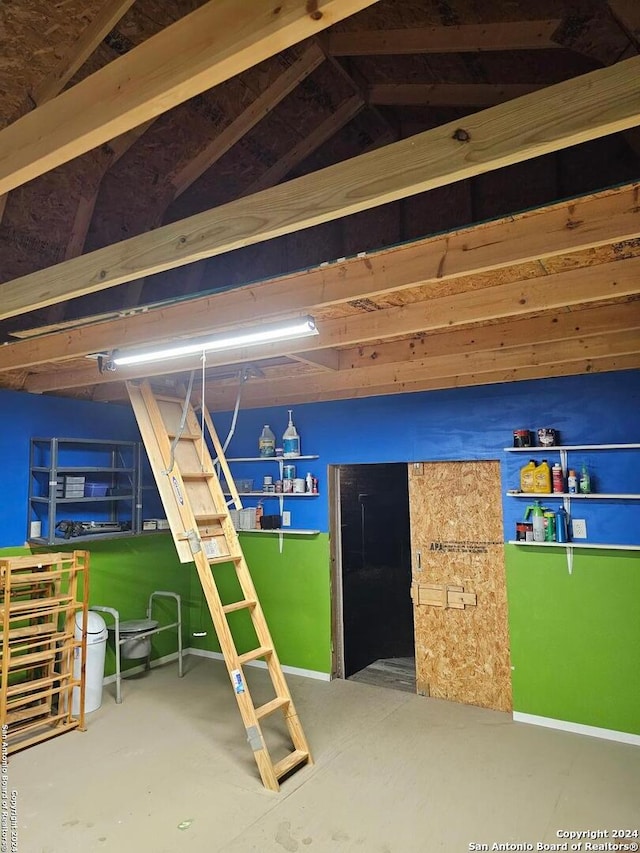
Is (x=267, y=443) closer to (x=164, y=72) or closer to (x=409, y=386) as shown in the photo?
(x=409, y=386)

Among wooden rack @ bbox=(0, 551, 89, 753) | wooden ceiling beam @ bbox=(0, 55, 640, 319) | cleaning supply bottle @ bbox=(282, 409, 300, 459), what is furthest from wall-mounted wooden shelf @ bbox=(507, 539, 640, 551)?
wooden rack @ bbox=(0, 551, 89, 753)

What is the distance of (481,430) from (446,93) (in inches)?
98.5

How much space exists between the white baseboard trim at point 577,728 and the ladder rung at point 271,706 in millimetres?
1896

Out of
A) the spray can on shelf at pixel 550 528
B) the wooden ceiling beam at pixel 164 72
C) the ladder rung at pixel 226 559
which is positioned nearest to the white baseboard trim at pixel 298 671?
the ladder rung at pixel 226 559

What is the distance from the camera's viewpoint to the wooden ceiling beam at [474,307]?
84.4 inches

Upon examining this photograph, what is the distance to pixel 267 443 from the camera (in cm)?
544

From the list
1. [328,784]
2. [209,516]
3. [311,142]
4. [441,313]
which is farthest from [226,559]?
[311,142]

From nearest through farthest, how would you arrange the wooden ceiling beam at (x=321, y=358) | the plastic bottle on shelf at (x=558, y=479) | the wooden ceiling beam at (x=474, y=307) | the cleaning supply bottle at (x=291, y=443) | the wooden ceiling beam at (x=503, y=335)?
1. the wooden ceiling beam at (x=474, y=307)
2. the wooden ceiling beam at (x=503, y=335)
3. the wooden ceiling beam at (x=321, y=358)
4. the plastic bottle on shelf at (x=558, y=479)
5. the cleaning supply bottle at (x=291, y=443)

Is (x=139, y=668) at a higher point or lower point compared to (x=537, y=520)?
lower

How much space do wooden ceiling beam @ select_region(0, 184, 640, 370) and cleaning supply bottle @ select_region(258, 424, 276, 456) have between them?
252 centimetres

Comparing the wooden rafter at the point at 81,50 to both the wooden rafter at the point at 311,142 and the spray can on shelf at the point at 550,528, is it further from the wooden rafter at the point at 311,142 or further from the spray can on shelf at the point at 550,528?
the spray can on shelf at the point at 550,528

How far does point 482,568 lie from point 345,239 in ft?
Answer: 9.71

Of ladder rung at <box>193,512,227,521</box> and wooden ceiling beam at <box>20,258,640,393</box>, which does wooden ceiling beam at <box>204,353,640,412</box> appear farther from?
ladder rung at <box>193,512,227,521</box>

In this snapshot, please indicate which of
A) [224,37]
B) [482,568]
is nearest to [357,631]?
[482,568]
